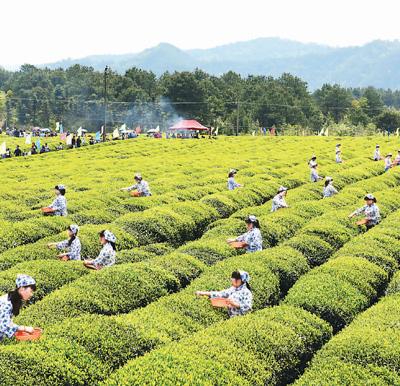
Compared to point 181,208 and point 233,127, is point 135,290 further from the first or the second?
point 233,127

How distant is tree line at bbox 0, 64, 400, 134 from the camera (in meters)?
95.8

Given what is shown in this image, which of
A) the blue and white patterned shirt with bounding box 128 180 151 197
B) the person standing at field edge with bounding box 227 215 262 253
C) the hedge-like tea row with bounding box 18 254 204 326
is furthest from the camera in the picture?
the blue and white patterned shirt with bounding box 128 180 151 197

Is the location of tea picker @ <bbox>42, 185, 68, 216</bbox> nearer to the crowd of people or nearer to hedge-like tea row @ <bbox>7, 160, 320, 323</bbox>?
the crowd of people

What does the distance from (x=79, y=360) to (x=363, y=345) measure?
4790 millimetres

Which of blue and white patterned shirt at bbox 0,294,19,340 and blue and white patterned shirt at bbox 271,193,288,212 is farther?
blue and white patterned shirt at bbox 271,193,288,212

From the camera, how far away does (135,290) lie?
41.0ft

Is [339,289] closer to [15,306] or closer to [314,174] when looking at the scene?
[15,306]

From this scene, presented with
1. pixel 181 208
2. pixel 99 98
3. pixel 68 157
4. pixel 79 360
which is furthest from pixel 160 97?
pixel 79 360

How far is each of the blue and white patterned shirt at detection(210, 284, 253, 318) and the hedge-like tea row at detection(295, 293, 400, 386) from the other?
1713 millimetres

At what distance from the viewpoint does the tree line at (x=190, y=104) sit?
9581 centimetres

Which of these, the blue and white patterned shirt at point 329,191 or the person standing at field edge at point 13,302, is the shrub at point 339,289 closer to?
the person standing at field edge at point 13,302

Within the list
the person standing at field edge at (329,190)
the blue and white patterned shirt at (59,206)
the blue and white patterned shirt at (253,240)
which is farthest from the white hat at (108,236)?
the person standing at field edge at (329,190)

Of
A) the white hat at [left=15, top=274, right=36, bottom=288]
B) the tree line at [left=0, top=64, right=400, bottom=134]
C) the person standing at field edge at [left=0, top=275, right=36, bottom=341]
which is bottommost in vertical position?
the tree line at [left=0, top=64, right=400, bottom=134]

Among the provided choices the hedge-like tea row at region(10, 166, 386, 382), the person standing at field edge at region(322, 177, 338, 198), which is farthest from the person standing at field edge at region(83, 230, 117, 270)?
the person standing at field edge at region(322, 177, 338, 198)
